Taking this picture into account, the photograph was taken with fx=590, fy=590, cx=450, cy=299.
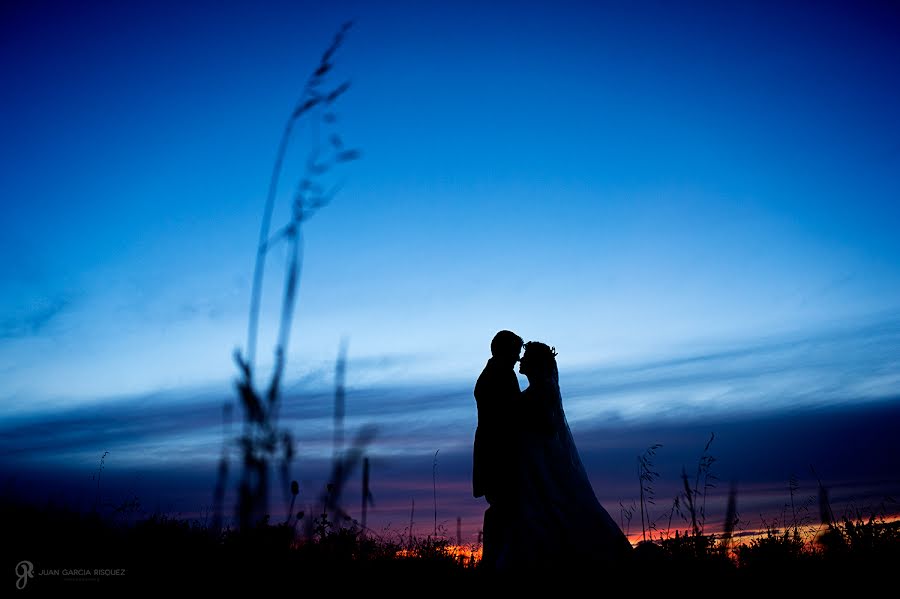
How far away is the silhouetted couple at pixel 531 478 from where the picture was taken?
6285 mm

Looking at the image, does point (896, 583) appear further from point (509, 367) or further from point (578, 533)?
point (509, 367)

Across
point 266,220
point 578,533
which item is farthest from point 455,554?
point 266,220

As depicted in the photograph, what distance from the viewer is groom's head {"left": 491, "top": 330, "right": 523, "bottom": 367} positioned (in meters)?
7.42

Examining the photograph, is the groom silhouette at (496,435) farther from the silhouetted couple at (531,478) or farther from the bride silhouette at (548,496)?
the bride silhouette at (548,496)

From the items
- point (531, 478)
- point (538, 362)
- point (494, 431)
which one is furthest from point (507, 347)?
point (531, 478)

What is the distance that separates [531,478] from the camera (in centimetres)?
679

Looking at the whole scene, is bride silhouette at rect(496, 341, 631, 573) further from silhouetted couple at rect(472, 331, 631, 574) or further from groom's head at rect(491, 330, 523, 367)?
groom's head at rect(491, 330, 523, 367)

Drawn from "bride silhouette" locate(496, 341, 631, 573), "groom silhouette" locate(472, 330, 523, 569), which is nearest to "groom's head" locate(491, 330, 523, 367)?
"groom silhouette" locate(472, 330, 523, 569)

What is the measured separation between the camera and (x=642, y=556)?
6.26 metres

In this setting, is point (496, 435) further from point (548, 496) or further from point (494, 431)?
point (548, 496)

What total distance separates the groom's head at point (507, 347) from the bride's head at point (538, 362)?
0.11 metres

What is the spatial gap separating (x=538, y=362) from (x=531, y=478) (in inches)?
54.8

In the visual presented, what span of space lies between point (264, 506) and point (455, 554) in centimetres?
613

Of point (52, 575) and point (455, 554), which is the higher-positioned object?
point (52, 575)
